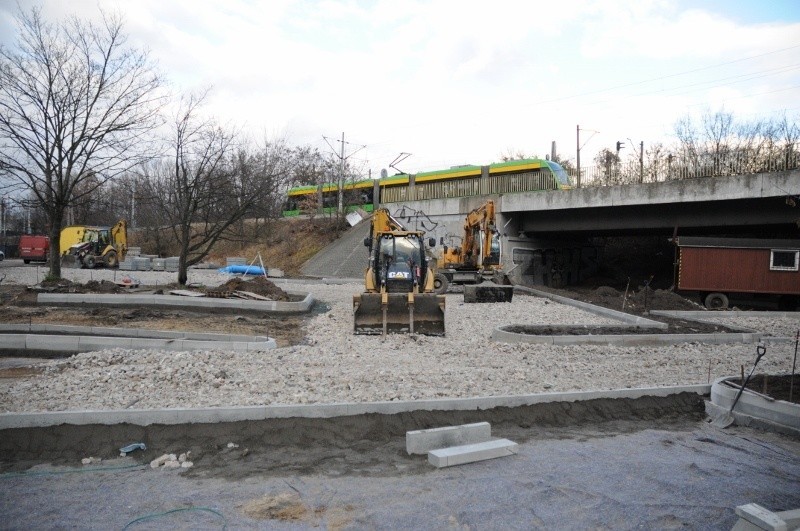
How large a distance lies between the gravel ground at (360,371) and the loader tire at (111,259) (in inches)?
1119

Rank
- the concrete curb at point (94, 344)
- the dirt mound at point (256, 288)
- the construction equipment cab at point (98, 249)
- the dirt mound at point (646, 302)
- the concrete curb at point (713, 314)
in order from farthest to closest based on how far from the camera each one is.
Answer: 1. the construction equipment cab at point (98, 249)
2. the dirt mound at point (646, 302)
3. the dirt mound at point (256, 288)
4. the concrete curb at point (713, 314)
5. the concrete curb at point (94, 344)

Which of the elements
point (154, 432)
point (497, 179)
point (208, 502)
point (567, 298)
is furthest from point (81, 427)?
point (497, 179)

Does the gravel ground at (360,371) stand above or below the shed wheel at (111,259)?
below

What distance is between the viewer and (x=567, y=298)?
863 inches

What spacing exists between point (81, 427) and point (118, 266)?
34.2 m

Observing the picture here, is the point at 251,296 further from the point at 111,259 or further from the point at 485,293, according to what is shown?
the point at 111,259

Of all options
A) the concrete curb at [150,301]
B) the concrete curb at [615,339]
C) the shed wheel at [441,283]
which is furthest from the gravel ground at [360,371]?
the shed wheel at [441,283]

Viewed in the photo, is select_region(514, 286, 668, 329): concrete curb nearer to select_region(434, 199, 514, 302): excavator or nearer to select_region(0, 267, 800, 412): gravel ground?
select_region(0, 267, 800, 412): gravel ground

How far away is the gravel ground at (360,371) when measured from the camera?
787cm

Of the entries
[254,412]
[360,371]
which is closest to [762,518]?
[254,412]

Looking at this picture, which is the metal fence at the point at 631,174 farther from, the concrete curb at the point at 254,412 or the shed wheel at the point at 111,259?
the concrete curb at the point at 254,412

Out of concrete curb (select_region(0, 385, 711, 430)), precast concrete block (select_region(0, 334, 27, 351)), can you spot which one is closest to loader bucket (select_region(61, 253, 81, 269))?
precast concrete block (select_region(0, 334, 27, 351))

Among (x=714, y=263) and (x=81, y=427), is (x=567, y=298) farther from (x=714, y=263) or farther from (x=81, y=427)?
(x=81, y=427)

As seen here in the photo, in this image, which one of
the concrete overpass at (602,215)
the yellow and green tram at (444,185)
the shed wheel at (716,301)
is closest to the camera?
the shed wheel at (716,301)
